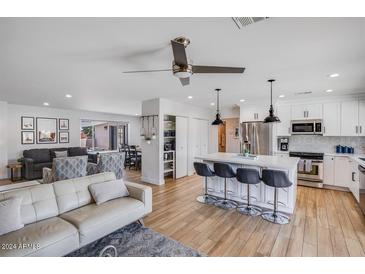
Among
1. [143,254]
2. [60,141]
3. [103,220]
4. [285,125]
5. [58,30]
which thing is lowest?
[143,254]

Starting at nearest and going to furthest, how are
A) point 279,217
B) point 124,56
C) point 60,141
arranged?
point 124,56 < point 279,217 < point 60,141

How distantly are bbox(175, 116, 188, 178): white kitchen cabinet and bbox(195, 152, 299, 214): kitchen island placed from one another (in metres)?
1.78

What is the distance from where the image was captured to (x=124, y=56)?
2.38 meters

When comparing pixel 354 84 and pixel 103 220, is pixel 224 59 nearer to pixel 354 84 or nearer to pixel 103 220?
pixel 103 220

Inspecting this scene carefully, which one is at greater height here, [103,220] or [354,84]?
[354,84]

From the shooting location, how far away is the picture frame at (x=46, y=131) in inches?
254

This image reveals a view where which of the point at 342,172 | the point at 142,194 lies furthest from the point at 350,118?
the point at 142,194

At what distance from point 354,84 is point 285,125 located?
191 cm

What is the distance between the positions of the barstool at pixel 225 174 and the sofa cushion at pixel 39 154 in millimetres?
5965

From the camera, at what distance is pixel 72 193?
2500mm

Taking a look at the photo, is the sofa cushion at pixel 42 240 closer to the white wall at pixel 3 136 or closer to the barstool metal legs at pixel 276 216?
the barstool metal legs at pixel 276 216

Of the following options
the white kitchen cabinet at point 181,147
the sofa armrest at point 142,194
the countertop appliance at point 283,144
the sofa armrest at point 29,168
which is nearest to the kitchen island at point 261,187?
the sofa armrest at point 142,194

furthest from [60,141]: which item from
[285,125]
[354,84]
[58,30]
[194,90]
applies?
[354,84]

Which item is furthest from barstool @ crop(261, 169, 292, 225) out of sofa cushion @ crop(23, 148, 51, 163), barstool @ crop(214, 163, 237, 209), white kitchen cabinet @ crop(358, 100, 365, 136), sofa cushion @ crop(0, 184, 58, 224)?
sofa cushion @ crop(23, 148, 51, 163)
